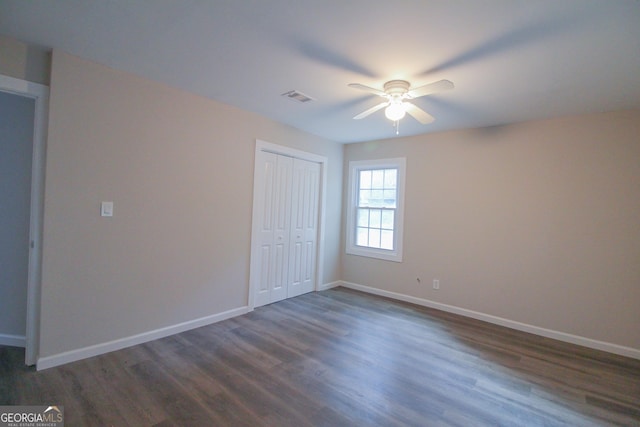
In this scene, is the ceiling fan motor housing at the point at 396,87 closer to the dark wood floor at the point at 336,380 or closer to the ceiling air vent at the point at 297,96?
the ceiling air vent at the point at 297,96

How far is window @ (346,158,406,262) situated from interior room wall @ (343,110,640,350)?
0.17 m

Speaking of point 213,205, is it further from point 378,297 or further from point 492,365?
point 492,365

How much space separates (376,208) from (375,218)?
0.17 metres

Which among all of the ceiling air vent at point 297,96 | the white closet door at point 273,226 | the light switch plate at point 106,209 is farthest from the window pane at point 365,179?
the light switch plate at point 106,209

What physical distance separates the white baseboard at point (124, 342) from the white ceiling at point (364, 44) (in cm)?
246

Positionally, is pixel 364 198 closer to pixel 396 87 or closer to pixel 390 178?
pixel 390 178

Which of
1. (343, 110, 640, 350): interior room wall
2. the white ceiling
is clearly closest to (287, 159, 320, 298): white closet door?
(343, 110, 640, 350): interior room wall

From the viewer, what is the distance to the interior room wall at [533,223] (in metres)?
2.90

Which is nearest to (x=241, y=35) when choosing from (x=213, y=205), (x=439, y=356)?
(x=213, y=205)

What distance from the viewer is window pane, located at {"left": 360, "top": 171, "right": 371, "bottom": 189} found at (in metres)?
4.88

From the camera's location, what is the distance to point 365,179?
4.93 m

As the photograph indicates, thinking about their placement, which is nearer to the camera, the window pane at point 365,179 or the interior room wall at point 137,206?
the interior room wall at point 137,206

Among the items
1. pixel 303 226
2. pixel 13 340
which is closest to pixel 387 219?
pixel 303 226

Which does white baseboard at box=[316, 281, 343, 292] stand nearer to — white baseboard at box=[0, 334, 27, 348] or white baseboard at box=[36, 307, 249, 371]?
white baseboard at box=[36, 307, 249, 371]
